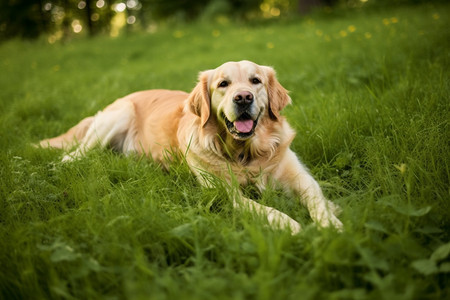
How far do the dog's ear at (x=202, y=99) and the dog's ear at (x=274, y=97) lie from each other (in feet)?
1.62

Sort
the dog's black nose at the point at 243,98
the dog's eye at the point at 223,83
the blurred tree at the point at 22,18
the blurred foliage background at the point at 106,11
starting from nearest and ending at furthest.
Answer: the dog's black nose at the point at 243,98, the dog's eye at the point at 223,83, the blurred foliage background at the point at 106,11, the blurred tree at the point at 22,18

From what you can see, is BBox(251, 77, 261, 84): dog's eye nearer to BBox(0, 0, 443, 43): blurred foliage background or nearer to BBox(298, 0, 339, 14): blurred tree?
BBox(0, 0, 443, 43): blurred foliage background

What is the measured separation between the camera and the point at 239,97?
2.44 meters

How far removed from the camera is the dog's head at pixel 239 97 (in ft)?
8.23

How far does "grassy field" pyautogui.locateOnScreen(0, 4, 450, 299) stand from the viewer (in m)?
1.39

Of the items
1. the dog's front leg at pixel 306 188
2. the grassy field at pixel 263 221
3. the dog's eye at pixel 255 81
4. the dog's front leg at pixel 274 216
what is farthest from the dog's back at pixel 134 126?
the dog's front leg at pixel 274 216

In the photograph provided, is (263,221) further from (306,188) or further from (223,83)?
(223,83)

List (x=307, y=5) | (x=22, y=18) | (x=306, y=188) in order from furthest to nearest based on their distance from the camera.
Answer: (x=22, y=18) → (x=307, y=5) → (x=306, y=188)

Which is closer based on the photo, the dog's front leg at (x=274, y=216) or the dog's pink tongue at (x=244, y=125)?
the dog's front leg at (x=274, y=216)

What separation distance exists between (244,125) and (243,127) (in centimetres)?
2

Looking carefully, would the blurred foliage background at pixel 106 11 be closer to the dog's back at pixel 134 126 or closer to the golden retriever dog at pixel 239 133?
the dog's back at pixel 134 126

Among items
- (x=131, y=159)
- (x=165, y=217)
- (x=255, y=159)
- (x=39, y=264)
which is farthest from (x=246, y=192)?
(x=39, y=264)

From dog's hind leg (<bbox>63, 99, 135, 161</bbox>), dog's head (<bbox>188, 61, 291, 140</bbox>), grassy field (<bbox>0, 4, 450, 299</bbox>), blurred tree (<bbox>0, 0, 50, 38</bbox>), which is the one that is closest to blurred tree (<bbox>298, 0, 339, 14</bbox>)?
grassy field (<bbox>0, 4, 450, 299</bbox>)

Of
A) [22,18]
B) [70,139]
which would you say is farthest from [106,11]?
[70,139]
